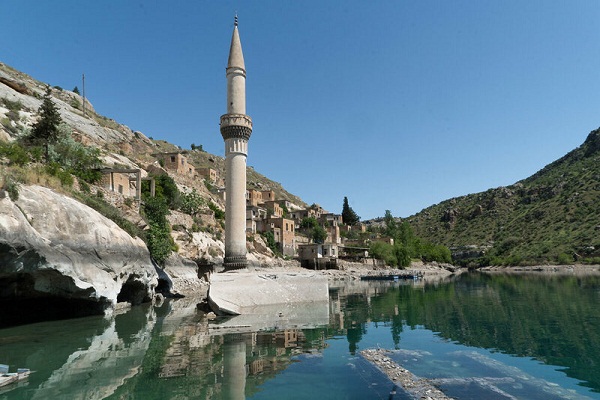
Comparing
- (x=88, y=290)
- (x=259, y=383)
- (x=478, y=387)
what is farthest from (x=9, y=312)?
(x=478, y=387)

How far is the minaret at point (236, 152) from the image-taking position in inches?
1106

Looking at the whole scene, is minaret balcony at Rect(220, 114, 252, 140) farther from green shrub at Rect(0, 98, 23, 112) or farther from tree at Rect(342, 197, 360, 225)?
tree at Rect(342, 197, 360, 225)

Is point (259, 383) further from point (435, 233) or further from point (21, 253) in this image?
point (435, 233)

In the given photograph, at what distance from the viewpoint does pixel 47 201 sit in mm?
17797

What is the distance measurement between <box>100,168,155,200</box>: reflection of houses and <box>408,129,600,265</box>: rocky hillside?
70.6m

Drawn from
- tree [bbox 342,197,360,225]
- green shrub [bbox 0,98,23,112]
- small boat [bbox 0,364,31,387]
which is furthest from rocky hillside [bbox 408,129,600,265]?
green shrub [bbox 0,98,23,112]

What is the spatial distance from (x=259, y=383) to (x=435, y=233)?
406 ft

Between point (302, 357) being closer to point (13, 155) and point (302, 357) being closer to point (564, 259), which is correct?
point (13, 155)

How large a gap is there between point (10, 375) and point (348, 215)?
3714 inches

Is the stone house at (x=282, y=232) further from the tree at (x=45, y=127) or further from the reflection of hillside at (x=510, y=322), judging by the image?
the tree at (x=45, y=127)

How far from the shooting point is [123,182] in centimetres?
3662

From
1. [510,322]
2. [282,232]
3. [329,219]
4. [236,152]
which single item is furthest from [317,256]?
[510,322]

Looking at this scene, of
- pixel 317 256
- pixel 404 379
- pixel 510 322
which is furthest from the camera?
pixel 317 256

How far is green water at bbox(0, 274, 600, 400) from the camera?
969 cm
